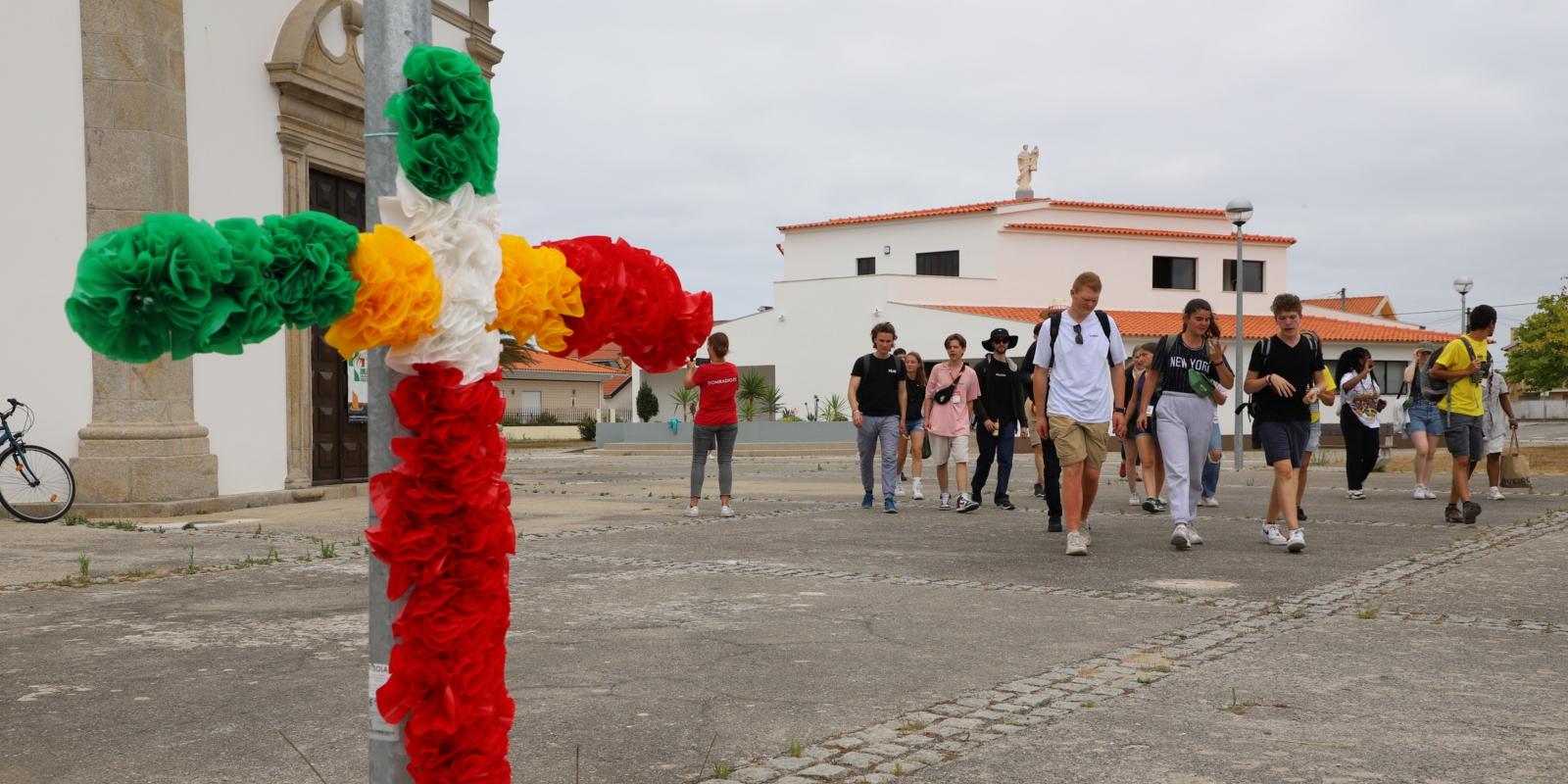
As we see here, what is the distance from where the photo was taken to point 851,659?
5172 mm

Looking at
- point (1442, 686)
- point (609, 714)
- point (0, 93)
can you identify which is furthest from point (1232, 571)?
point (0, 93)

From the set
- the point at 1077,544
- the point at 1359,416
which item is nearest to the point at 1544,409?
the point at 1359,416

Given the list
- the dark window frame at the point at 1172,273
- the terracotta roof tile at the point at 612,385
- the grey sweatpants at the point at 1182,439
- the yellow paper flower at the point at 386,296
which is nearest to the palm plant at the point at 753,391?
the dark window frame at the point at 1172,273

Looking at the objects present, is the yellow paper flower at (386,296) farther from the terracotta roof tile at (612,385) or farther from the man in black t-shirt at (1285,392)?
the terracotta roof tile at (612,385)

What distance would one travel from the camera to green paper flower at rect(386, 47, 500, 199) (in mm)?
2363

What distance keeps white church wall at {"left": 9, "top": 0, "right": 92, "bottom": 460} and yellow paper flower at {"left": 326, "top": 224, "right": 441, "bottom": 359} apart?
1039 centimetres

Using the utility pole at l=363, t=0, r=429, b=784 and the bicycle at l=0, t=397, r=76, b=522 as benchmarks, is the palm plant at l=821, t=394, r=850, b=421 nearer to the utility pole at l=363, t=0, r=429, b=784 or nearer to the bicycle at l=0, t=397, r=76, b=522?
the bicycle at l=0, t=397, r=76, b=522

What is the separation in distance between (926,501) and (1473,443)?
5.40m

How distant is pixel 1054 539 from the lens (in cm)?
987

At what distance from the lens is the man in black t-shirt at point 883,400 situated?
12.5 metres

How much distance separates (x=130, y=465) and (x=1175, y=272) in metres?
41.2

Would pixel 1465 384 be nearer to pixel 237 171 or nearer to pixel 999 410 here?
pixel 999 410

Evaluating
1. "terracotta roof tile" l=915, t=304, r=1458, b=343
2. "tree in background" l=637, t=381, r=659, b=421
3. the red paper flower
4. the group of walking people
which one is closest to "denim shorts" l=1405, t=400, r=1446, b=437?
the group of walking people

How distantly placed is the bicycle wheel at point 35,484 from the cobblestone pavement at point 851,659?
3.85 ft
